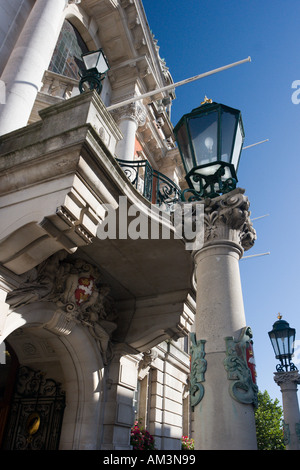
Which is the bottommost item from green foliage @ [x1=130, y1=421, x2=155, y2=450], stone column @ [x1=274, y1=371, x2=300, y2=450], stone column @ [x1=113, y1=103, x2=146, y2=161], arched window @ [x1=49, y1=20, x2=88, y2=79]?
green foliage @ [x1=130, y1=421, x2=155, y2=450]

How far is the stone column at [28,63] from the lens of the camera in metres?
6.79

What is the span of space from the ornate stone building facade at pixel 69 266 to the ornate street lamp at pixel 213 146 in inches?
48.1

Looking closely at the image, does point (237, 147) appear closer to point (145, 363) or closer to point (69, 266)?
point (69, 266)

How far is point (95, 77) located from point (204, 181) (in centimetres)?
277

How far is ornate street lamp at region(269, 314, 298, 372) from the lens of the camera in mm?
10578

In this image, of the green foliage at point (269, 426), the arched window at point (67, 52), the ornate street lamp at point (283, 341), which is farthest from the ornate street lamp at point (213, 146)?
the green foliage at point (269, 426)

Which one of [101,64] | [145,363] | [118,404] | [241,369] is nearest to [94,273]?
[118,404]

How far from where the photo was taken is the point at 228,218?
506 cm

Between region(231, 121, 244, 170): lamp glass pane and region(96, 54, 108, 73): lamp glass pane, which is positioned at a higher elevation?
region(96, 54, 108, 73): lamp glass pane

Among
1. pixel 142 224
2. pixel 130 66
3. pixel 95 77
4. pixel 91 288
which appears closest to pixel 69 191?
pixel 142 224

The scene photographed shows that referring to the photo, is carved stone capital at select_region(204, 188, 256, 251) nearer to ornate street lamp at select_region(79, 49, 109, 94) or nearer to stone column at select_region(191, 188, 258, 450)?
stone column at select_region(191, 188, 258, 450)

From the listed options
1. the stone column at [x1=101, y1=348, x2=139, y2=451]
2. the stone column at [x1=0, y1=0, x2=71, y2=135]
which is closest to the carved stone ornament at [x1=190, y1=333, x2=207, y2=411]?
the stone column at [x1=101, y1=348, x2=139, y2=451]

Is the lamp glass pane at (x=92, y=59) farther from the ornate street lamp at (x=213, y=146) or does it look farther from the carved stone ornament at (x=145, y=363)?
Answer: the carved stone ornament at (x=145, y=363)

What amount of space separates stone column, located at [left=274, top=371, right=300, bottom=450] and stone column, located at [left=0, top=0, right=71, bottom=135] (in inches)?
408
